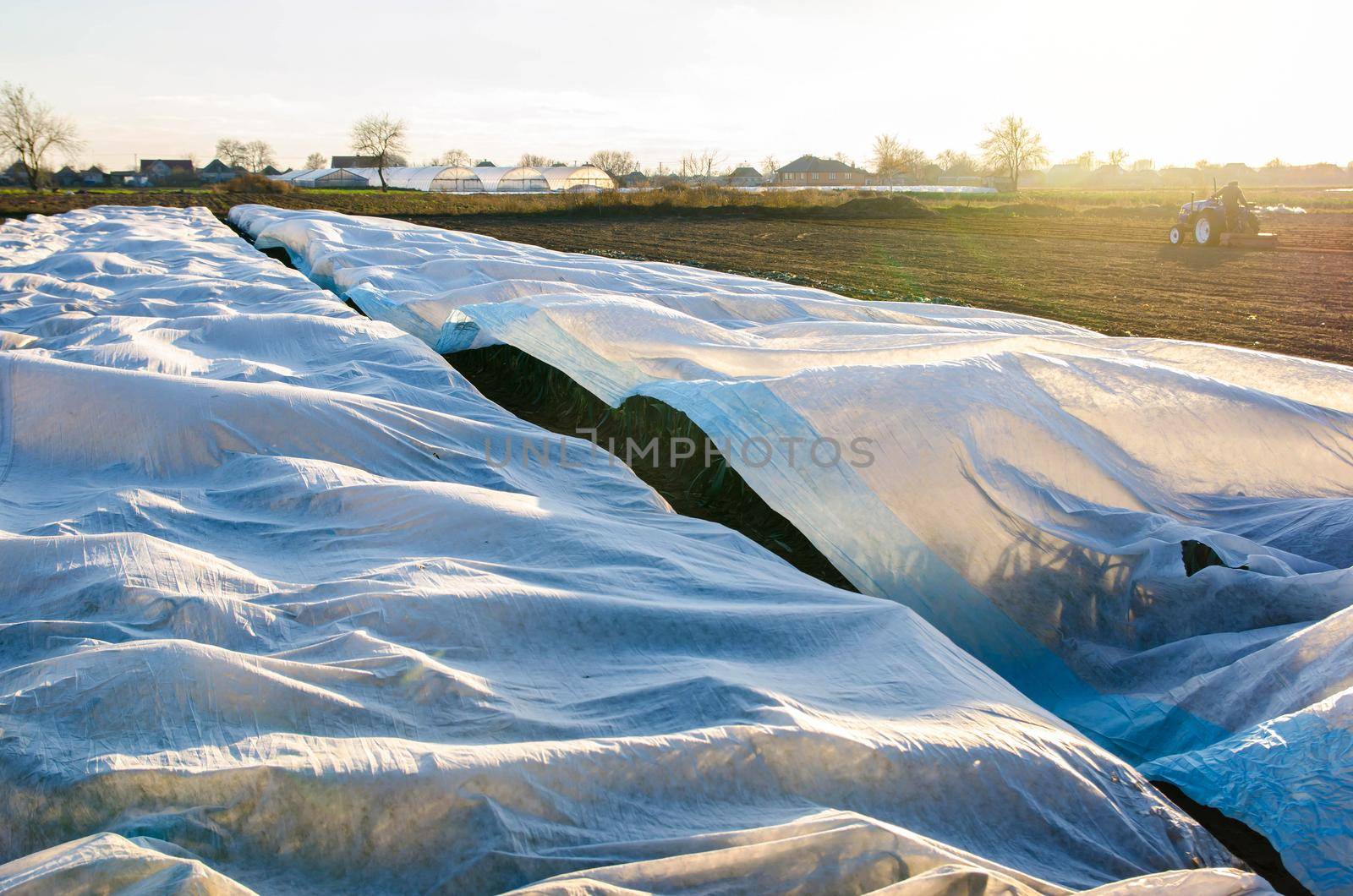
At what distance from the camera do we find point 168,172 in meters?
66.5

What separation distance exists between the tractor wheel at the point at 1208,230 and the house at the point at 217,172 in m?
62.4

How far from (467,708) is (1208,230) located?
21.5m

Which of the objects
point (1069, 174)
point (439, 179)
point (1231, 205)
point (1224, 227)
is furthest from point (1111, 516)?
point (1069, 174)

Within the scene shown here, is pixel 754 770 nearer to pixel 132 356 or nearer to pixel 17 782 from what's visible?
pixel 17 782

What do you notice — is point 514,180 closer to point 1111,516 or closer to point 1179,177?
point 1111,516

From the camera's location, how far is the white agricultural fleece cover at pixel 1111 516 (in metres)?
2.18

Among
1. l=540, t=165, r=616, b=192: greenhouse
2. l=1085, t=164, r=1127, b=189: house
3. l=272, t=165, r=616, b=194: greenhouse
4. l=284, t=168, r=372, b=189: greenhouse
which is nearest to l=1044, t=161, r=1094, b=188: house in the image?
l=1085, t=164, r=1127, b=189: house

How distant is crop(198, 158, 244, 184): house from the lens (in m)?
64.6

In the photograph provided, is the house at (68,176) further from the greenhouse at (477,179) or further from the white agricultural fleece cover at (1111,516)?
the white agricultural fleece cover at (1111,516)

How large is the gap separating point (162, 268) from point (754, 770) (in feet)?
32.9

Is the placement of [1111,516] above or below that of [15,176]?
below

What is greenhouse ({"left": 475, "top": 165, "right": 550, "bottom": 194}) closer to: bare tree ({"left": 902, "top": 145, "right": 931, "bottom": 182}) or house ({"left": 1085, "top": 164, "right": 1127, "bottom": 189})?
bare tree ({"left": 902, "top": 145, "right": 931, "bottom": 182})

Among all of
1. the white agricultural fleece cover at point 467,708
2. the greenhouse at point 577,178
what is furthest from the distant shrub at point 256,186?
the white agricultural fleece cover at point 467,708

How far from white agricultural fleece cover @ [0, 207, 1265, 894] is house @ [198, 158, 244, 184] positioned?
227 feet
